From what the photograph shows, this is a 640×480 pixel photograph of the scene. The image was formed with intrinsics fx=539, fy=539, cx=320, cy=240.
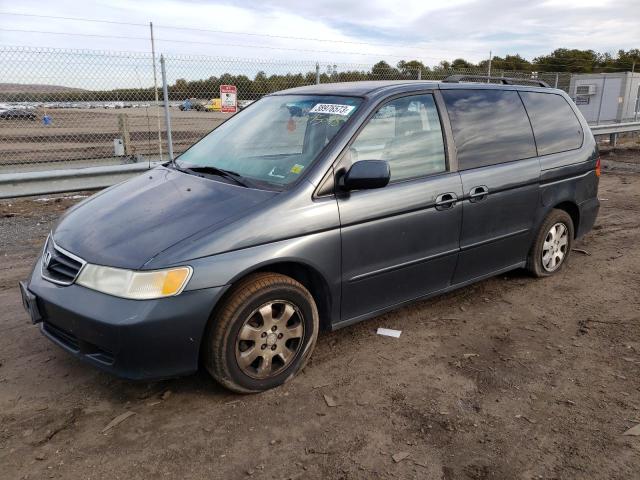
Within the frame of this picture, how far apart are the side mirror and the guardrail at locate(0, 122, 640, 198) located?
15.0 feet

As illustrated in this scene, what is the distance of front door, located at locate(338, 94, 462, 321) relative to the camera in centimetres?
339

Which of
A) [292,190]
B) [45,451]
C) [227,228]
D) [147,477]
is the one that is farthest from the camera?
[292,190]

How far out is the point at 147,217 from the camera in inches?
123

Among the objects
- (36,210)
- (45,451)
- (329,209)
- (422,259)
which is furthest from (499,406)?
(36,210)

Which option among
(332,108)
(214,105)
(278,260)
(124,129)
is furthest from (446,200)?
(124,129)

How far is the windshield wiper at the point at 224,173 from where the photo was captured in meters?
3.38

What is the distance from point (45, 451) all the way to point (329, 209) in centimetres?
194

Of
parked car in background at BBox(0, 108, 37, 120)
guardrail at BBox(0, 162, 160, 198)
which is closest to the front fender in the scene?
guardrail at BBox(0, 162, 160, 198)

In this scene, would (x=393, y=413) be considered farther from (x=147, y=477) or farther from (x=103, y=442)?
(x=103, y=442)

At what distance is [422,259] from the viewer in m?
3.75

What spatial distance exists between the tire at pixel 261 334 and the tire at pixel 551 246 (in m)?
2.47

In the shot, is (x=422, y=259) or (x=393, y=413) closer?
(x=393, y=413)

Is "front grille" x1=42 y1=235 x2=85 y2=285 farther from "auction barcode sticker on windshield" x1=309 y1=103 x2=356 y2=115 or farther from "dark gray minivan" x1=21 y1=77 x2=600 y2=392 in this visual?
"auction barcode sticker on windshield" x1=309 y1=103 x2=356 y2=115

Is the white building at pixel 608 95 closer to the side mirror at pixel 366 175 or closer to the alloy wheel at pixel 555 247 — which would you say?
the alloy wheel at pixel 555 247
